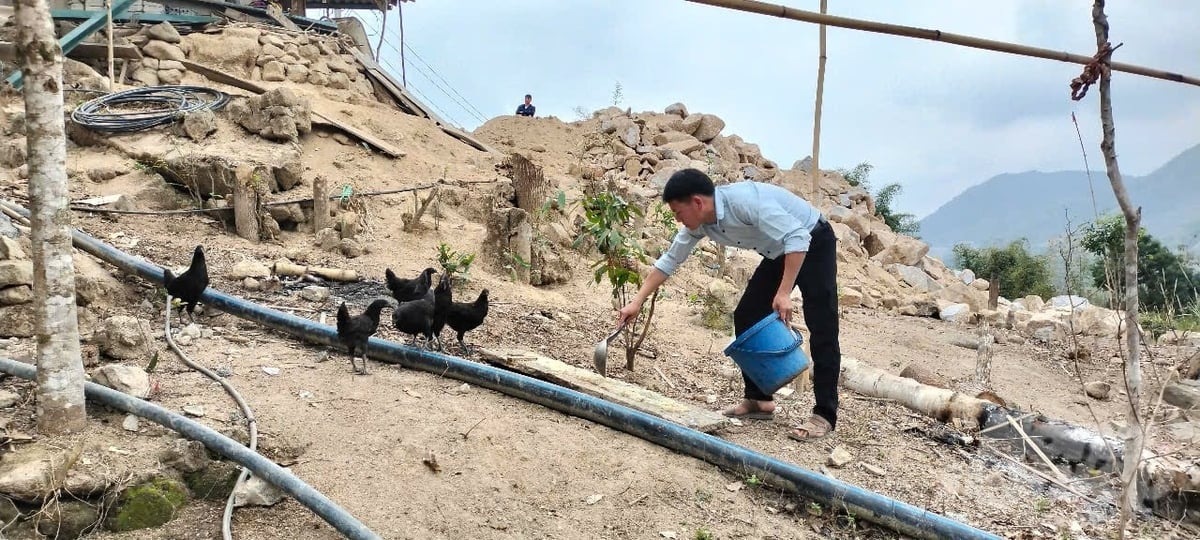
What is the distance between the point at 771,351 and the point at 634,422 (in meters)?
0.81

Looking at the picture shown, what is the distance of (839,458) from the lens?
→ 435cm

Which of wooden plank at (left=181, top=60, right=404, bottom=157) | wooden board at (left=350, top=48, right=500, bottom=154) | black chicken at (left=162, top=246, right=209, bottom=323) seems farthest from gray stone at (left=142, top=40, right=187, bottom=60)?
black chicken at (left=162, top=246, right=209, bottom=323)

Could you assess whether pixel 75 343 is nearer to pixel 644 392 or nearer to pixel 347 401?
pixel 347 401

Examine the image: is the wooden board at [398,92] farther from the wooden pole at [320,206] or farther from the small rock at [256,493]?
the small rock at [256,493]

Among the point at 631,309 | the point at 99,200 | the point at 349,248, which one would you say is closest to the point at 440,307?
the point at 631,309

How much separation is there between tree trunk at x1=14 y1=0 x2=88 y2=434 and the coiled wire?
7499 mm

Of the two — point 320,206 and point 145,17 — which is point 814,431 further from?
point 145,17

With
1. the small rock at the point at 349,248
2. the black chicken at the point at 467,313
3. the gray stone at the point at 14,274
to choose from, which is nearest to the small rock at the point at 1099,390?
the black chicken at the point at 467,313

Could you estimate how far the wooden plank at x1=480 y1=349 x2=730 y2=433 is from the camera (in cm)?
454

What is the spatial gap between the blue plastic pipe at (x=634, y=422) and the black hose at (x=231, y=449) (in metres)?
1.52

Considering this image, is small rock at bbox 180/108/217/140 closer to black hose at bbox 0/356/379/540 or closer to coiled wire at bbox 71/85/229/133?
coiled wire at bbox 71/85/229/133

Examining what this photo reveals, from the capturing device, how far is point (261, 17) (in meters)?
16.3

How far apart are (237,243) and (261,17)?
1019 centimetres

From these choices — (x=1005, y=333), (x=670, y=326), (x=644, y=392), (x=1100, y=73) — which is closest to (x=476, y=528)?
(x=644, y=392)
